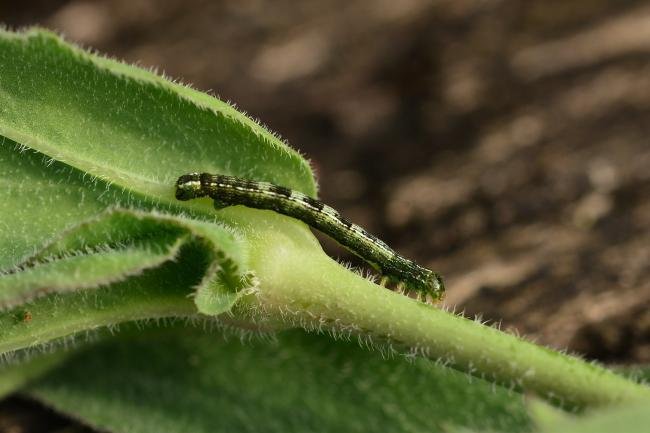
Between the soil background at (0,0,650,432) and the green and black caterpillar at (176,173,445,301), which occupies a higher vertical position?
the soil background at (0,0,650,432)

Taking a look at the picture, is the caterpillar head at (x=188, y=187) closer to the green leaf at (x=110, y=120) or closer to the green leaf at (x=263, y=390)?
the green leaf at (x=110, y=120)

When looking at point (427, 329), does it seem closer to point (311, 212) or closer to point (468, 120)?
point (311, 212)

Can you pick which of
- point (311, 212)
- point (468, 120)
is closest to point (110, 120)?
point (311, 212)

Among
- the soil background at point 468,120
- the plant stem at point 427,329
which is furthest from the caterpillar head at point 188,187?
the soil background at point 468,120

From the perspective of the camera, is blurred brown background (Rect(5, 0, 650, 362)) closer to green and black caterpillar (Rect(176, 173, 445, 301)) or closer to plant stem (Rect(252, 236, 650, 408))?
green and black caterpillar (Rect(176, 173, 445, 301))

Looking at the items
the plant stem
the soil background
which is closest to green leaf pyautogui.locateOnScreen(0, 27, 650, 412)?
the plant stem

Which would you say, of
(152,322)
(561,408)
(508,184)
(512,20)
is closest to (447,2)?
(512,20)
